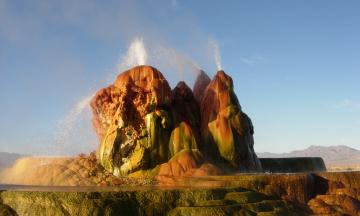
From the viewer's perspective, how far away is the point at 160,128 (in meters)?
24.6

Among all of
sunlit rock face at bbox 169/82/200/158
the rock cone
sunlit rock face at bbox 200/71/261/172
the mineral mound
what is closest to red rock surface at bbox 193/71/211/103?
sunlit rock face at bbox 169/82/200/158

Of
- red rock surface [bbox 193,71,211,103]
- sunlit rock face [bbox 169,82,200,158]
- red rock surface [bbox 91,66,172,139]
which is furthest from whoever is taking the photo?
red rock surface [bbox 193,71,211,103]

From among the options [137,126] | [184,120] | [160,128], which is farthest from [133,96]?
[184,120]

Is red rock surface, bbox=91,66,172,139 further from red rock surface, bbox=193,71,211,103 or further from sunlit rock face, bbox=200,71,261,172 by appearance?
red rock surface, bbox=193,71,211,103

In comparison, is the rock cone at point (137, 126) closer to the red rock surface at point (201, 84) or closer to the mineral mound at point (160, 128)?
the mineral mound at point (160, 128)

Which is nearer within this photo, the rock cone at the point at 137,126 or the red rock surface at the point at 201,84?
the rock cone at the point at 137,126

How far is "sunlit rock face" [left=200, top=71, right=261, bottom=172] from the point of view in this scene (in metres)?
24.8

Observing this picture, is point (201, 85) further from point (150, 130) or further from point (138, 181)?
point (138, 181)

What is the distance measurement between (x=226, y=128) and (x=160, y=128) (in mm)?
3390

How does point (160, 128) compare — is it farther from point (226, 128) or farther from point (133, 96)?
point (226, 128)

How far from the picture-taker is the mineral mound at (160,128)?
24281 millimetres

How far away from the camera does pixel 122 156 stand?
80.5 ft

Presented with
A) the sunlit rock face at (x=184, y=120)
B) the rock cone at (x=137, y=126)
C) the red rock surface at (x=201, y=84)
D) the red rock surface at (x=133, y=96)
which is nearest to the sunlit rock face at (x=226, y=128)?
the sunlit rock face at (x=184, y=120)

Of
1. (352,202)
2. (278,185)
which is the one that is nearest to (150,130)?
(278,185)
